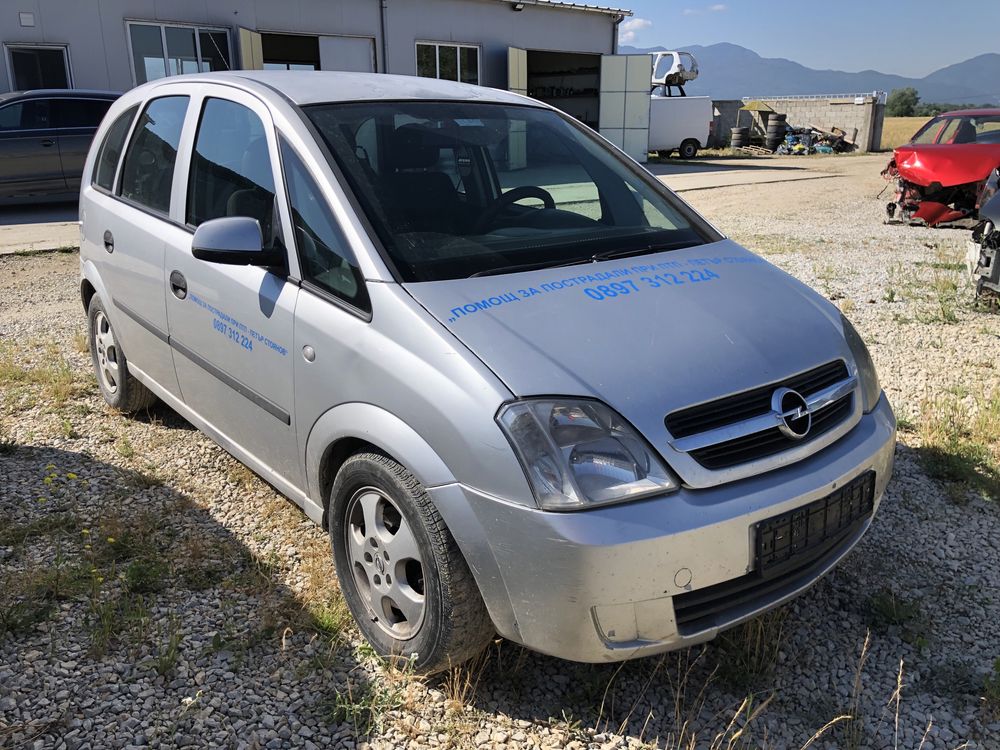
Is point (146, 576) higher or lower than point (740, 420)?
lower

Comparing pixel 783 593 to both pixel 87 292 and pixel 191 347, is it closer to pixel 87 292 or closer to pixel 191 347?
pixel 191 347

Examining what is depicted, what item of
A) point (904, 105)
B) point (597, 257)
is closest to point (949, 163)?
point (597, 257)

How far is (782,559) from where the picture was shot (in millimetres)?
2268

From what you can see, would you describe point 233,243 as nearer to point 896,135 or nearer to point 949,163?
point 949,163

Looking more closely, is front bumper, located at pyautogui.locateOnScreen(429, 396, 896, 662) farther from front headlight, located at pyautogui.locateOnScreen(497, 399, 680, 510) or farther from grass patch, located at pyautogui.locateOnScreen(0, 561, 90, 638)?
grass patch, located at pyautogui.locateOnScreen(0, 561, 90, 638)

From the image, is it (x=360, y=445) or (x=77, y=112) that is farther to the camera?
(x=77, y=112)

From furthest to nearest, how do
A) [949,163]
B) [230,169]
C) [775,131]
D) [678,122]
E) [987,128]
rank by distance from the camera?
1. [775,131]
2. [678,122]
3. [987,128]
4. [949,163]
5. [230,169]

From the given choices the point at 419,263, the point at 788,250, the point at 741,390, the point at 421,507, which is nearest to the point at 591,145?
the point at 419,263

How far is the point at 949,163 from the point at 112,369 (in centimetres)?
1090

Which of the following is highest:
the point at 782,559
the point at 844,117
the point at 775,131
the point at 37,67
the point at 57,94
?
the point at 37,67

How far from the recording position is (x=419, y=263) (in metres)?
2.58

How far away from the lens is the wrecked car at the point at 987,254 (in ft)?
20.9

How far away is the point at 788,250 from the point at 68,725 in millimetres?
8989

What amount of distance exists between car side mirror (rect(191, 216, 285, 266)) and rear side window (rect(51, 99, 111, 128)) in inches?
433
